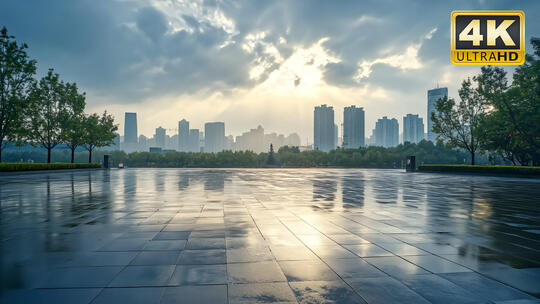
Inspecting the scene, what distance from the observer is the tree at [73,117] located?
119ft

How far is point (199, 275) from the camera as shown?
3.93 m

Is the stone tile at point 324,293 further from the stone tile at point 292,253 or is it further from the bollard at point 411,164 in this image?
the bollard at point 411,164

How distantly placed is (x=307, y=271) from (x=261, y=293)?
3.03 ft

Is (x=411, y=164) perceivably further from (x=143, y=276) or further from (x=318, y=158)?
(x=318, y=158)

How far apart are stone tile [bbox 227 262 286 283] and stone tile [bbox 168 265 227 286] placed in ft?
0.41

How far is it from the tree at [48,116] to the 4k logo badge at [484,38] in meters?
40.4

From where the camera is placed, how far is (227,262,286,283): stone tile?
3797 mm

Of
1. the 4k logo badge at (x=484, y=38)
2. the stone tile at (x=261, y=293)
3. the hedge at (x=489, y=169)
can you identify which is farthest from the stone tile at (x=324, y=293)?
the hedge at (x=489, y=169)

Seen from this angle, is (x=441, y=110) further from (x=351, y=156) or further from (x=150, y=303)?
(x=351, y=156)

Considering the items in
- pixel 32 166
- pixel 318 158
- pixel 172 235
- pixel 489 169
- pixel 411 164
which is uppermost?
pixel 318 158

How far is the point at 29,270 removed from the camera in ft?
13.5

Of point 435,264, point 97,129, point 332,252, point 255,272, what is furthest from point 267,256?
point 97,129

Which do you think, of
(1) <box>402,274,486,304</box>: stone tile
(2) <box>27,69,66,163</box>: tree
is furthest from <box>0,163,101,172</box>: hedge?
(1) <box>402,274,486,304</box>: stone tile

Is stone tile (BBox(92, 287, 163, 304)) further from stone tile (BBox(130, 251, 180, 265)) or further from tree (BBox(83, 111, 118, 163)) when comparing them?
tree (BBox(83, 111, 118, 163))
